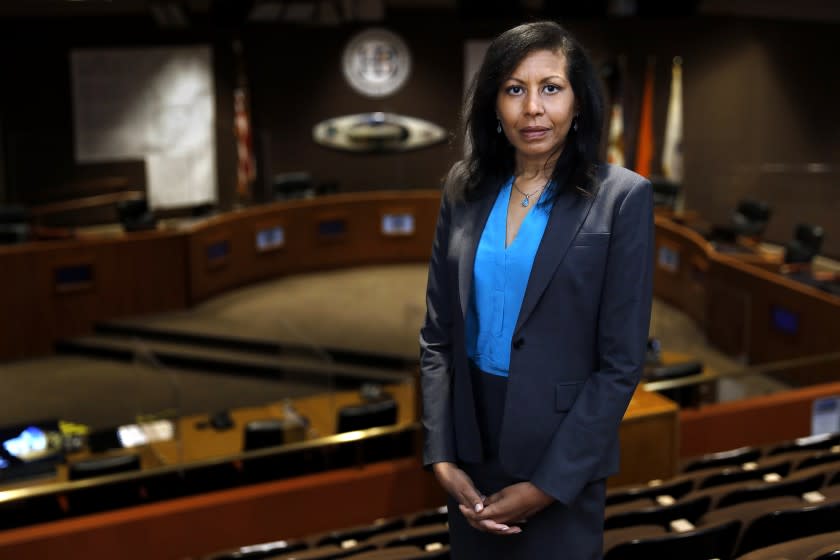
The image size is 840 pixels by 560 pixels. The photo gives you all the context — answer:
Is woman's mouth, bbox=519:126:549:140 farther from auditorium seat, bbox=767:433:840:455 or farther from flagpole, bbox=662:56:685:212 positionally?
flagpole, bbox=662:56:685:212

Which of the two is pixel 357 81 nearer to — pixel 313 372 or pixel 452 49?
pixel 452 49

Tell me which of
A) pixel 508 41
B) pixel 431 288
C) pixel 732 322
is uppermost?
pixel 508 41

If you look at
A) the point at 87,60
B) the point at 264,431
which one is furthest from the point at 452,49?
the point at 264,431

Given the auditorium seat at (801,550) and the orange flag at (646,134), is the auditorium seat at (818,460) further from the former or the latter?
the orange flag at (646,134)

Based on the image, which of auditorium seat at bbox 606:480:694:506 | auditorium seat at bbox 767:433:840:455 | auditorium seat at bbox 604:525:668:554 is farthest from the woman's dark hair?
auditorium seat at bbox 767:433:840:455

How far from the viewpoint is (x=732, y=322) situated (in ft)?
26.7

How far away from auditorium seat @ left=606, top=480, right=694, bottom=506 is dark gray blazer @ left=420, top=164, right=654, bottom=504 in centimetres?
231

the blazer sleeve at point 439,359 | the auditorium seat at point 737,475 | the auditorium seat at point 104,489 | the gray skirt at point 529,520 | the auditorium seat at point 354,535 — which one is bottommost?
the auditorium seat at point 104,489

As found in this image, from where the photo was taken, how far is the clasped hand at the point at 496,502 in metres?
1.92

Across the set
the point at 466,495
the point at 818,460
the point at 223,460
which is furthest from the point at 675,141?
the point at 466,495

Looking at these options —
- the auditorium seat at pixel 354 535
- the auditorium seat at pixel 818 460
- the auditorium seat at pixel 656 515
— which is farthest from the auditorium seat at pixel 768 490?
the auditorium seat at pixel 354 535

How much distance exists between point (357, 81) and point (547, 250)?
12.8 meters

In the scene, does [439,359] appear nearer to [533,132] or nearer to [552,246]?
[552,246]

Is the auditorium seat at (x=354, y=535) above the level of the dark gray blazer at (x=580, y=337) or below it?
below
